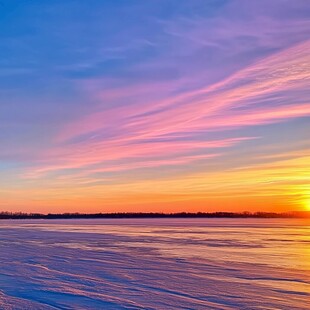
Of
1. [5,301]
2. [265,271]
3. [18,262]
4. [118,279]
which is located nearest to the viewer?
[5,301]

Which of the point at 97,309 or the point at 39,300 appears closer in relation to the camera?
the point at 97,309

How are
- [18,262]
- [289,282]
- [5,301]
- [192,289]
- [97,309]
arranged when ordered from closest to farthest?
[97,309] → [5,301] → [192,289] → [289,282] → [18,262]

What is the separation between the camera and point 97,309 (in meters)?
7.41

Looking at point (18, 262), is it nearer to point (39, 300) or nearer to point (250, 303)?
point (39, 300)

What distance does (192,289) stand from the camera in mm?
9062

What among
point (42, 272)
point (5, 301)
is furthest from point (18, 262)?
point (5, 301)

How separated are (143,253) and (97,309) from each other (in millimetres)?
8863

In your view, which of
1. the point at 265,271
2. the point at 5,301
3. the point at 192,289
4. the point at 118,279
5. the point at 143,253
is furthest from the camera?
the point at 143,253

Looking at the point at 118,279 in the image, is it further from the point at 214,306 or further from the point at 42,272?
the point at 214,306

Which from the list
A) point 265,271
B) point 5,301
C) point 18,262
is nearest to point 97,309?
point 5,301

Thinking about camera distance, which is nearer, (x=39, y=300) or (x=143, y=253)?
(x=39, y=300)

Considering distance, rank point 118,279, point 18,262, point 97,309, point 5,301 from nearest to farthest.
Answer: point 97,309 → point 5,301 → point 118,279 → point 18,262

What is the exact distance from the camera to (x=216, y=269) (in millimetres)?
11750

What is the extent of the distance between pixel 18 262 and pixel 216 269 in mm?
6478
